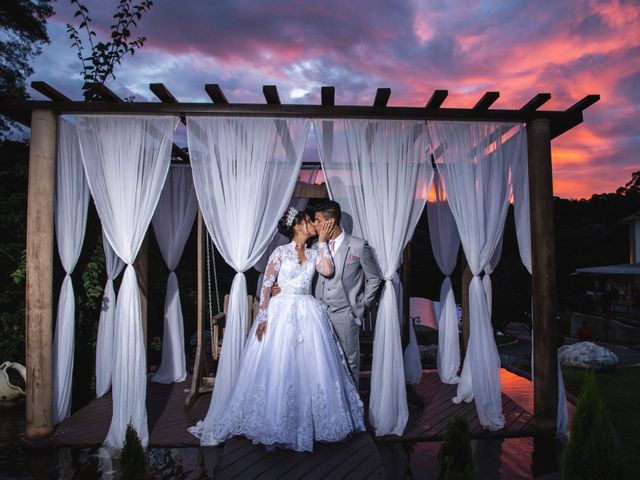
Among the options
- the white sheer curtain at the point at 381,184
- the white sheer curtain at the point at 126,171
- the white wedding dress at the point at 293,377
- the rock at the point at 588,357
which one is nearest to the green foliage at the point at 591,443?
the white wedding dress at the point at 293,377

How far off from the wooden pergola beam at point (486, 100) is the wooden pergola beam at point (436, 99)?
0.34 meters

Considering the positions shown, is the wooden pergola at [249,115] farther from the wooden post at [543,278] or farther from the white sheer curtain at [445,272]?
the white sheer curtain at [445,272]

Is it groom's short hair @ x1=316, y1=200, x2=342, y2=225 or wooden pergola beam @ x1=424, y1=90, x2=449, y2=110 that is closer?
wooden pergola beam @ x1=424, y1=90, x2=449, y2=110

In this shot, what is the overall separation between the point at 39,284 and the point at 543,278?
4.38 meters

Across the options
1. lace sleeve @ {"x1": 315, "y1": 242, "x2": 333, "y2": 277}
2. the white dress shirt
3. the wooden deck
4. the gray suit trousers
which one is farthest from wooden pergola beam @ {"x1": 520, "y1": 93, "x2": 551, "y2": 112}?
the wooden deck

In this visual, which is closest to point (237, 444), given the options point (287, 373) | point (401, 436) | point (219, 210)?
point (287, 373)

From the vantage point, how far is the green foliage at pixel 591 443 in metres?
2.32

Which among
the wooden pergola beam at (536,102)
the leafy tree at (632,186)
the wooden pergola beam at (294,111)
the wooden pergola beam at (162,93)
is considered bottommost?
the wooden pergola beam at (294,111)

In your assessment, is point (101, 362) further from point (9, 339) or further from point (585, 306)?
point (585, 306)

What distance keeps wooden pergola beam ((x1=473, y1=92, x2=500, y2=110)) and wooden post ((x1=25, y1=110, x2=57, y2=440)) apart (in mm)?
3705

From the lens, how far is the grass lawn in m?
4.83

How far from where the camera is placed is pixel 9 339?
6168 millimetres

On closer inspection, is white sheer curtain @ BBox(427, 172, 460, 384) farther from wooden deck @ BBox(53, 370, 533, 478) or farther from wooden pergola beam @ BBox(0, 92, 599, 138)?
wooden pergola beam @ BBox(0, 92, 599, 138)

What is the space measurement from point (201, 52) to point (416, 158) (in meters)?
5.59
